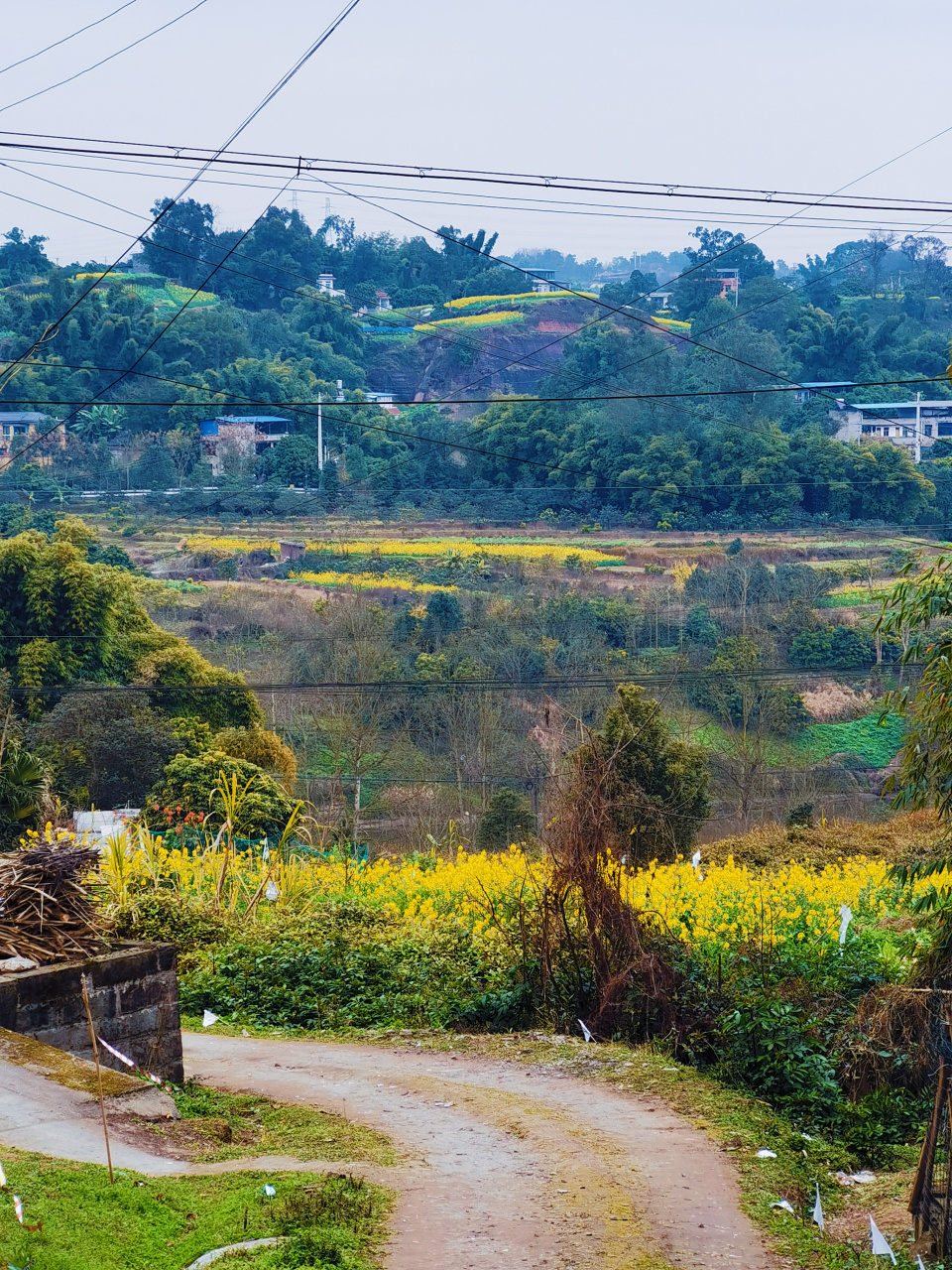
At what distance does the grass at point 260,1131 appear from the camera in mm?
6012

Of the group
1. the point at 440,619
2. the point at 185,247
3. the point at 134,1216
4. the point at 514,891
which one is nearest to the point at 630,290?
the point at 185,247

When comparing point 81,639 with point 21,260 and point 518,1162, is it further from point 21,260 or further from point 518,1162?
point 21,260

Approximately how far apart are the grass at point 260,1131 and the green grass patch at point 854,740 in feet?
118

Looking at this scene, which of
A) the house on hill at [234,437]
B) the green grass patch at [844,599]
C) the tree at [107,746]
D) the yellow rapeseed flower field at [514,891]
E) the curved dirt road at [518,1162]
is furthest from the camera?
the house on hill at [234,437]

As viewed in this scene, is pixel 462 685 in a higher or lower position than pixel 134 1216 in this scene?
lower

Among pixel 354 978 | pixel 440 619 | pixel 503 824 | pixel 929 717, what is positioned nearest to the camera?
pixel 929 717

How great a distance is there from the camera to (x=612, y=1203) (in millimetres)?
5566

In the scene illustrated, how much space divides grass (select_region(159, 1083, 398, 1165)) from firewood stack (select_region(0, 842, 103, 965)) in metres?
1.00

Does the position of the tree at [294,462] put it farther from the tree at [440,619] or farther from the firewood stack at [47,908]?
the firewood stack at [47,908]

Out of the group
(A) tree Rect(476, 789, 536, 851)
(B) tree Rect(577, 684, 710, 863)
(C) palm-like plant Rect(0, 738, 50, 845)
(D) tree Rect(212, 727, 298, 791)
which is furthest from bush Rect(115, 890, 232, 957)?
(D) tree Rect(212, 727, 298, 791)

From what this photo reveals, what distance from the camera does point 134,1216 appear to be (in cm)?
468

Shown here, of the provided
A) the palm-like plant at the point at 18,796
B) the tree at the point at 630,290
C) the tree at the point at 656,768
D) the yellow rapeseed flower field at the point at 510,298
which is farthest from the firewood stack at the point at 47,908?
the yellow rapeseed flower field at the point at 510,298

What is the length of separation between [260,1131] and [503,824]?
1920 centimetres

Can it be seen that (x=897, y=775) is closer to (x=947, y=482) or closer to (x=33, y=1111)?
(x=33, y=1111)
